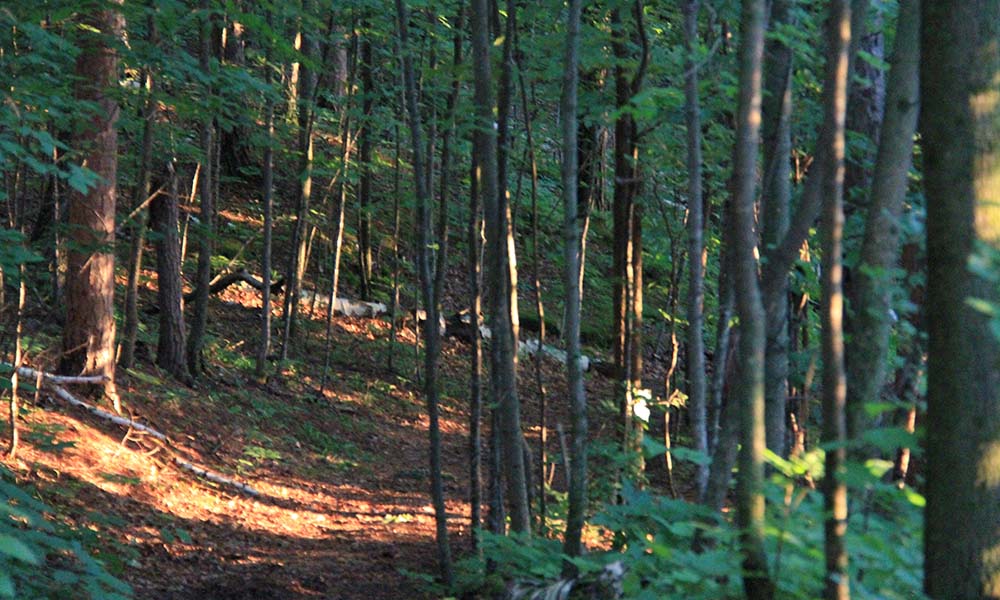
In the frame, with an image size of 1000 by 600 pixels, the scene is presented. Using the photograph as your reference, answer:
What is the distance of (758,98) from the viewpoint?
11.3 ft

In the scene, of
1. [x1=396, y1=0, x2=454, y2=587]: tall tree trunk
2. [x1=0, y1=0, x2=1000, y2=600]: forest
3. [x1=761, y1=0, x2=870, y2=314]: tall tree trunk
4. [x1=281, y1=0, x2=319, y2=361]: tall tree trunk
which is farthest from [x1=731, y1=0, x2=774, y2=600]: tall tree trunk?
[x1=281, y1=0, x2=319, y2=361]: tall tree trunk

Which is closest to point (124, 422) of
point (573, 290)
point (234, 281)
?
point (573, 290)

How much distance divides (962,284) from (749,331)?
892 mm

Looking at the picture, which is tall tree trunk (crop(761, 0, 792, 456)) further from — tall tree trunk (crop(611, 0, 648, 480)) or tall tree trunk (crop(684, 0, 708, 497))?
tall tree trunk (crop(611, 0, 648, 480))

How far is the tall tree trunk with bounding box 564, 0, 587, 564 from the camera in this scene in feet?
18.3

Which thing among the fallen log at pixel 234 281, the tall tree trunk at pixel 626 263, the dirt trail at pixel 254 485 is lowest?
the dirt trail at pixel 254 485

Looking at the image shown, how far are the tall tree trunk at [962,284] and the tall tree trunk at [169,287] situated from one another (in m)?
10.0

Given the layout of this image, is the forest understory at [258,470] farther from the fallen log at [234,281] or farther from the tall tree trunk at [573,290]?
the tall tree trunk at [573,290]

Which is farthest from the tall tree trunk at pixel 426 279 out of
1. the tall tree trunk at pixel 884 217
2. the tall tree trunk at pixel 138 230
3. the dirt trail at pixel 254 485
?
the tall tree trunk at pixel 884 217

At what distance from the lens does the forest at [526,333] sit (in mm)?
3002

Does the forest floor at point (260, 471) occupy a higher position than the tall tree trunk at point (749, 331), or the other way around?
the tall tree trunk at point (749, 331)

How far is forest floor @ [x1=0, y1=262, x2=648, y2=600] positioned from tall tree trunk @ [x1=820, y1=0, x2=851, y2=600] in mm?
4651

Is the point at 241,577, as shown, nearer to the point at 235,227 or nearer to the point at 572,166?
the point at 572,166

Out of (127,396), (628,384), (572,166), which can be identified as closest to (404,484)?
(127,396)
